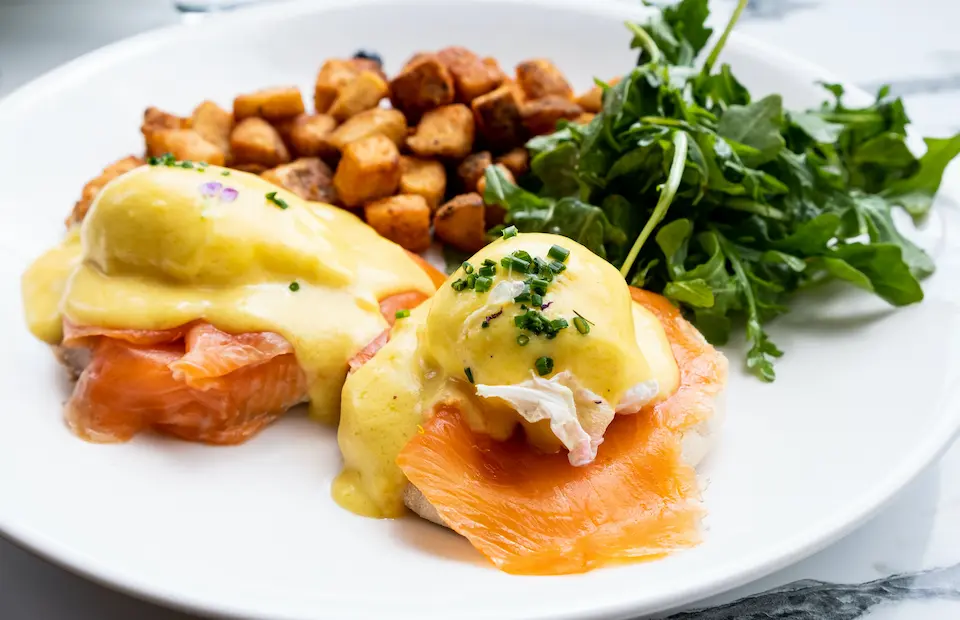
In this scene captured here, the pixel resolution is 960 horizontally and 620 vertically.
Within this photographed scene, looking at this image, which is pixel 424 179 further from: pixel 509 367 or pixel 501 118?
pixel 509 367

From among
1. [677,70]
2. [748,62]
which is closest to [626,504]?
[677,70]

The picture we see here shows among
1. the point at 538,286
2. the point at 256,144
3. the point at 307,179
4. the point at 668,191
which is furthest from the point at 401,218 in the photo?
the point at 538,286

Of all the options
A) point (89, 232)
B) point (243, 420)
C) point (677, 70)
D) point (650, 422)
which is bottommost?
point (243, 420)

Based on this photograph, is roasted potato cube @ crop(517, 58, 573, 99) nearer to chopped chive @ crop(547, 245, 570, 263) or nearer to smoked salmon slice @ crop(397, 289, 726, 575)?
chopped chive @ crop(547, 245, 570, 263)

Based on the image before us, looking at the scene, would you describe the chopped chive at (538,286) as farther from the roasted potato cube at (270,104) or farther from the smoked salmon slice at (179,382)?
the roasted potato cube at (270,104)

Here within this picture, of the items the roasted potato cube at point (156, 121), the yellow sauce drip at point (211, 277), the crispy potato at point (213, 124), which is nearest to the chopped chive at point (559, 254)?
the yellow sauce drip at point (211, 277)

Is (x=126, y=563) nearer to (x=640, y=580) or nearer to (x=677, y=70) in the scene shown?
(x=640, y=580)
